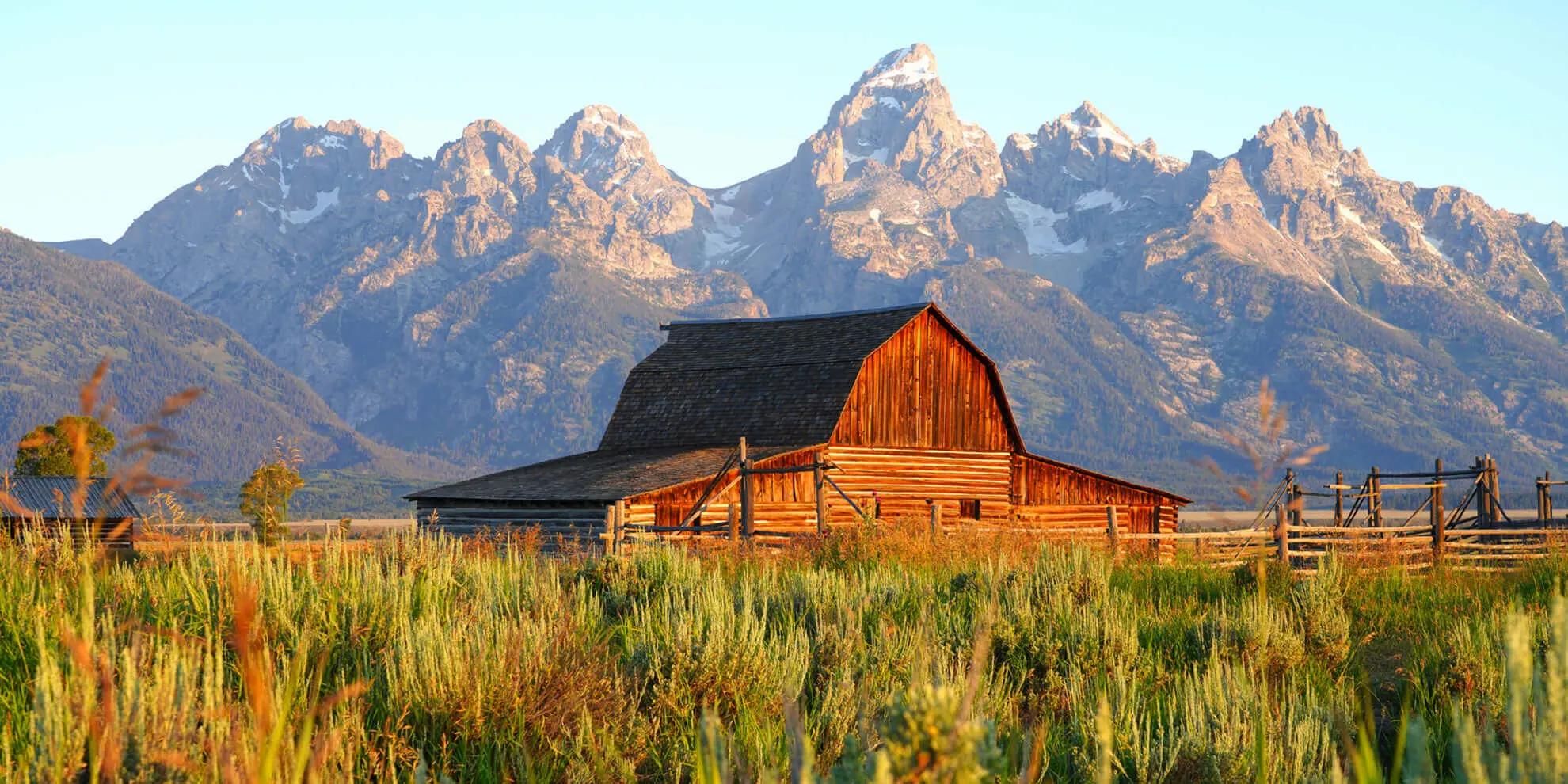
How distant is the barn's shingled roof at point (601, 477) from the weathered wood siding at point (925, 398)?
2.69 m

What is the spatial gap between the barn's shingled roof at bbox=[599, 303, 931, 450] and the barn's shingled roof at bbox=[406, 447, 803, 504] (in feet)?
2.60

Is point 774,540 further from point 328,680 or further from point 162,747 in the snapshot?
point 162,747

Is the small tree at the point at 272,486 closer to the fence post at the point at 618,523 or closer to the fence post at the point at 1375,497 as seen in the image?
the fence post at the point at 618,523

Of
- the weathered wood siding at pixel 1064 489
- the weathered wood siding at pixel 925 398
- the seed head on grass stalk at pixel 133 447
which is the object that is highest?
the weathered wood siding at pixel 925 398

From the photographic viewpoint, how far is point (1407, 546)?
75.9 feet

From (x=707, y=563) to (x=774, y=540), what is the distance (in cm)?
859

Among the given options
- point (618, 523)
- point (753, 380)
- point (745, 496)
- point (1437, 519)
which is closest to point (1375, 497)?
point (1437, 519)

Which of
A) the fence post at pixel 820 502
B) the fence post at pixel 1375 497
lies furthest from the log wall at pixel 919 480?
the fence post at pixel 1375 497

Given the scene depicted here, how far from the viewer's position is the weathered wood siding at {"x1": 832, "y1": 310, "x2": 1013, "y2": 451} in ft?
113

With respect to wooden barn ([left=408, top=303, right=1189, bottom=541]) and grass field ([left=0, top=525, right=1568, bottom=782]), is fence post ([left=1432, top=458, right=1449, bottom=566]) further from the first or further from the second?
grass field ([left=0, top=525, right=1568, bottom=782])

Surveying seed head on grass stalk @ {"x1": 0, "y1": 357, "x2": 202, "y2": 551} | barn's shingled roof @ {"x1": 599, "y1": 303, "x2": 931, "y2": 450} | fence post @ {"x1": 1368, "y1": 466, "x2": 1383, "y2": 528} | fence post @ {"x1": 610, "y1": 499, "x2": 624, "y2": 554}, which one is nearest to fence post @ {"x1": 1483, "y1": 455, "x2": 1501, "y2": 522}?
fence post @ {"x1": 1368, "y1": 466, "x2": 1383, "y2": 528}

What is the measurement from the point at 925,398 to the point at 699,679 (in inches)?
1160

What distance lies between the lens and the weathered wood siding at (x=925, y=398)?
34344mm

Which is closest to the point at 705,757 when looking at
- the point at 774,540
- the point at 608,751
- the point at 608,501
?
the point at 608,751
